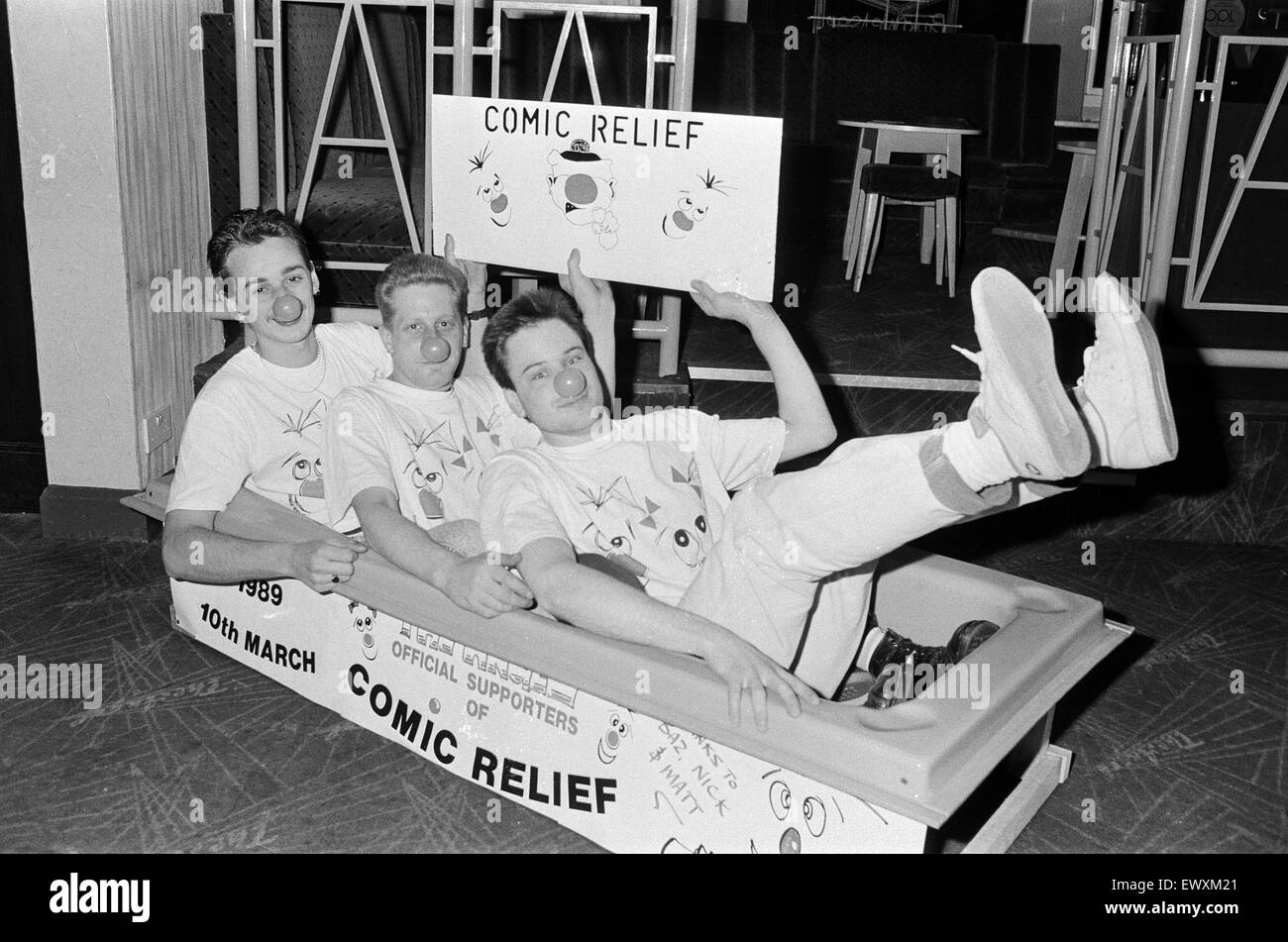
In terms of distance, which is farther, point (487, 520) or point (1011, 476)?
point (487, 520)

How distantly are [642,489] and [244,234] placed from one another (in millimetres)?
975

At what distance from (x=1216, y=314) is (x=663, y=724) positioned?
2614 millimetres

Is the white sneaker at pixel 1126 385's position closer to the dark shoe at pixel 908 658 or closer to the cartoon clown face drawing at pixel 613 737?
the dark shoe at pixel 908 658

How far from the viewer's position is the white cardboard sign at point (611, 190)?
7.61 ft

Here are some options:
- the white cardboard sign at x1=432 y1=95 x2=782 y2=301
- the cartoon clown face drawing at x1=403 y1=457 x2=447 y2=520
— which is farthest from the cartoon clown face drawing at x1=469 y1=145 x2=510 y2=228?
the cartoon clown face drawing at x1=403 y1=457 x2=447 y2=520

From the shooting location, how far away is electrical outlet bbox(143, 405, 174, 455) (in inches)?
129

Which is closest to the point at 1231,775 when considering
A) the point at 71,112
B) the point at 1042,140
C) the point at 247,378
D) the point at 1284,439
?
the point at 1284,439

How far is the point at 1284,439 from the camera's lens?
134 inches

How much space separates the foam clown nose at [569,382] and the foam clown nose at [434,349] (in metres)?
0.39

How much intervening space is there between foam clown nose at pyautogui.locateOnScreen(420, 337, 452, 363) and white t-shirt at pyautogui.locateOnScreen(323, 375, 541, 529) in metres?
0.08

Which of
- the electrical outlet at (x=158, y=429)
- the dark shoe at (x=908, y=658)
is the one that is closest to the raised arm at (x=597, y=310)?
the dark shoe at (x=908, y=658)

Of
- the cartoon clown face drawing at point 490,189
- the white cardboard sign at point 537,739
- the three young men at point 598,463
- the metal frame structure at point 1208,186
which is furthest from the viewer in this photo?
the metal frame structure at point 1208,186

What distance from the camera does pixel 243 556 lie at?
221 centimetres
